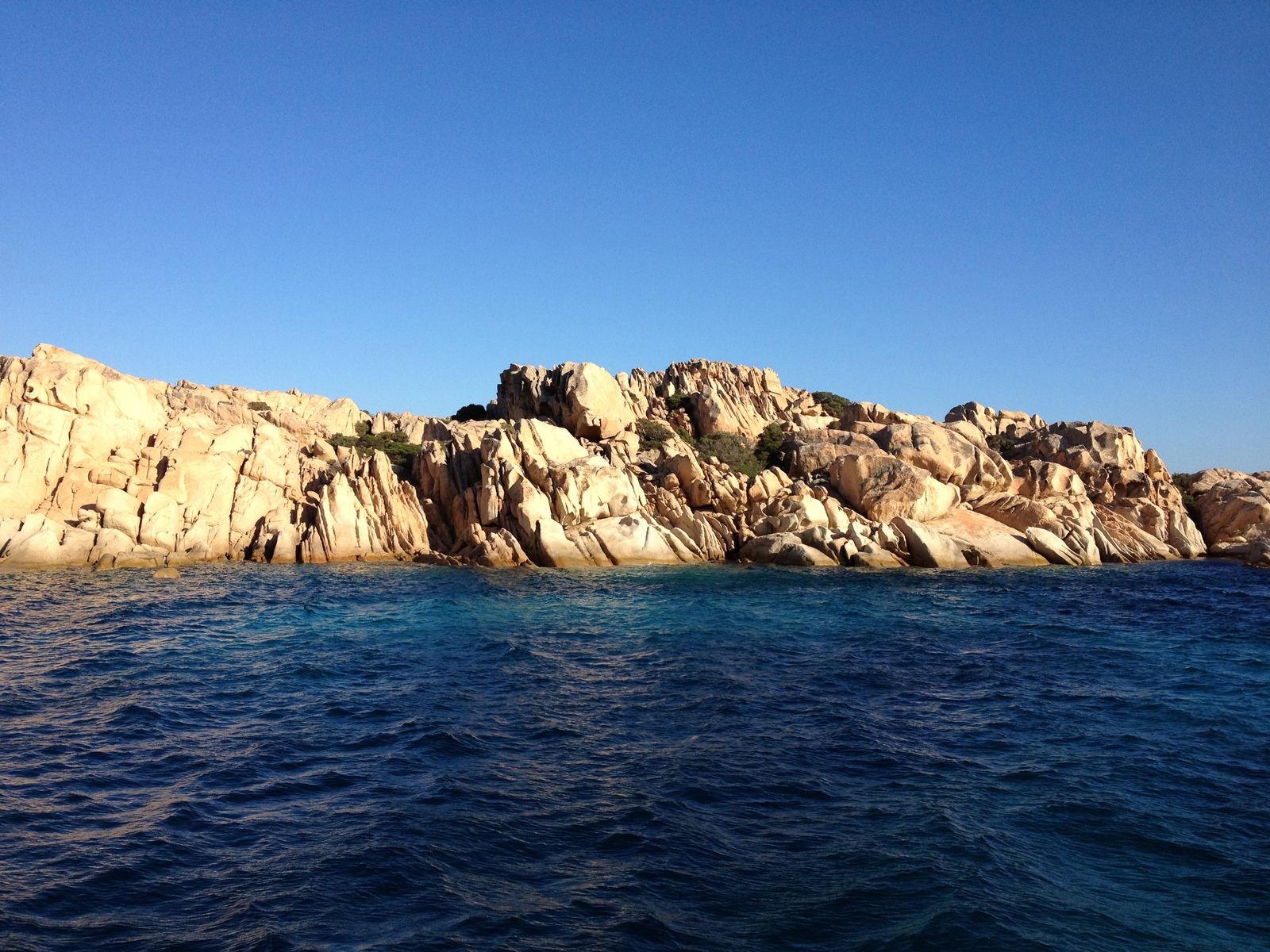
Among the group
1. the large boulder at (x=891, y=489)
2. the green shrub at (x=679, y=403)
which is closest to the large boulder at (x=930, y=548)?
the large boulder at (x=891, y=489)

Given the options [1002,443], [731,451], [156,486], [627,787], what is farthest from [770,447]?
[627,787]

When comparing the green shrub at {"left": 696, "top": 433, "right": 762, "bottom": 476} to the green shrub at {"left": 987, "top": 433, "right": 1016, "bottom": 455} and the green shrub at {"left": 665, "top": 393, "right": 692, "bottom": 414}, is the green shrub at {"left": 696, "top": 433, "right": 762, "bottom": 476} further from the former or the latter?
the green shrub at {"left": 987, "top": 433, "right": 1016, "bottom": 455}

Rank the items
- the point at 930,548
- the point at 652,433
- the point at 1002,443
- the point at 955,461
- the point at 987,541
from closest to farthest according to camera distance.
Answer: the point at 930,548 < the point at 987,541 < the point at 955,461 < the point at 652,433 < the point at 1002,443

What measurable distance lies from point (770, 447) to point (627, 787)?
54.5m

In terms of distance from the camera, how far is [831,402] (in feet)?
279

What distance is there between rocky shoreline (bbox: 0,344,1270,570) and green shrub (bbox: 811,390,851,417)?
17.2 meters

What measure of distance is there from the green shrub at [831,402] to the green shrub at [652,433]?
74.7 feet

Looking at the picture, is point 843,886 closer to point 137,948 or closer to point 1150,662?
point 137,948

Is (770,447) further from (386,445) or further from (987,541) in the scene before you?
(386,445)

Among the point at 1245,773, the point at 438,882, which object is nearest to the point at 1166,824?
the point at 1245,773

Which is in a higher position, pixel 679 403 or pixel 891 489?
pixel 679 403

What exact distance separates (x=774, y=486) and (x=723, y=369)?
2584 centimetres

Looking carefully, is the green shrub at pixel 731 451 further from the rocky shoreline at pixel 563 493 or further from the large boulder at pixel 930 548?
the large boulder at pixel 930 548

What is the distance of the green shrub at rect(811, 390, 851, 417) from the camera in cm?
8331
